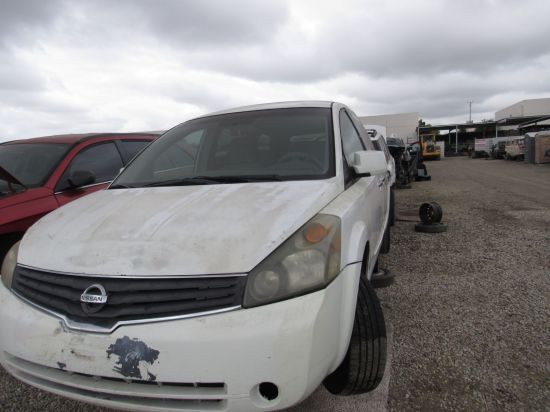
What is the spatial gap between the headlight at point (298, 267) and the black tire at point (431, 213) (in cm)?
475

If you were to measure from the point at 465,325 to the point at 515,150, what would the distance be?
1069 inches

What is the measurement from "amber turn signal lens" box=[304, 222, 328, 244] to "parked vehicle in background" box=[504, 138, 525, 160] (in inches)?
1102

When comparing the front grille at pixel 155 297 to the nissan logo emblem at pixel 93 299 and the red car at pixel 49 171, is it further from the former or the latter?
the red car at pixel 49 171

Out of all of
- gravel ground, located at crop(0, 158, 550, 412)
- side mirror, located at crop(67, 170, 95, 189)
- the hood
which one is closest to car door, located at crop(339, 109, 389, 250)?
the hood

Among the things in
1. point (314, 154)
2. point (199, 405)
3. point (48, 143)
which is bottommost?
point (199, 405)

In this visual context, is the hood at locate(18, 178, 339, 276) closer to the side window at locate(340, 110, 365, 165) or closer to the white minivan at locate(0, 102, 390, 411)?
the white minivan at locate(0, 102, 390, 411)

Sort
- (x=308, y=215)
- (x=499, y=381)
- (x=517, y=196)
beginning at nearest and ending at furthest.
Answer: (x=308, y=215) → (x=499, y=381) → (x=517, y=196)

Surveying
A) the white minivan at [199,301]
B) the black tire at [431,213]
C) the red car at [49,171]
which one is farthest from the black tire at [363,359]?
the black tire at [431,213]

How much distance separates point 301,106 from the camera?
3.06 metres

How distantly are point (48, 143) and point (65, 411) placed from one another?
2968 mm

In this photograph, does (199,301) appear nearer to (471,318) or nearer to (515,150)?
(471,318)

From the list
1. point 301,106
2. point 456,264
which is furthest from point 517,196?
point 301,106

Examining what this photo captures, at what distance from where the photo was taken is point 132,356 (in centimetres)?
155

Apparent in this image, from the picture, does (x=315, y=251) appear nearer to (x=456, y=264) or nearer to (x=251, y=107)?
(x=251, y=107)
